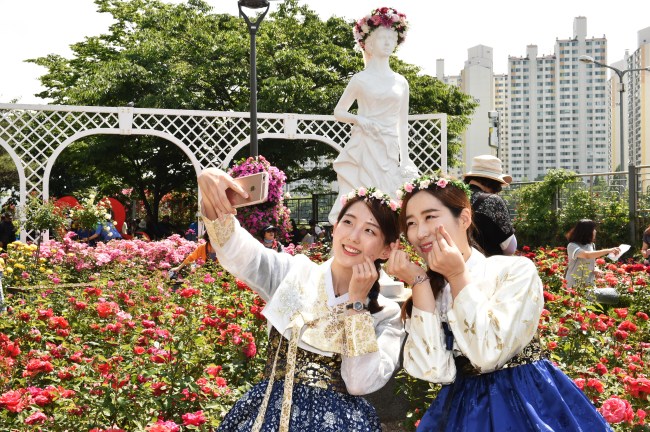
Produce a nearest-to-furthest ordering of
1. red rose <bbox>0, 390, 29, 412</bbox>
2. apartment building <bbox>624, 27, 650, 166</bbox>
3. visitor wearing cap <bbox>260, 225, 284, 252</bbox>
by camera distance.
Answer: red rose <bbox>0, 390, 29, 412</bbox> < visitor wearing cap <bbox>260, 225, 284, 252</bbox> < apartment building <bbox>624, 27, 650, 166</bbox>

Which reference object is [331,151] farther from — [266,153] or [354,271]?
[354,271]

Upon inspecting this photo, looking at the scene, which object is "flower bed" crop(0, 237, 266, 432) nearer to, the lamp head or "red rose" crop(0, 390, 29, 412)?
"red rose" crop(0, 390, 29, 412)

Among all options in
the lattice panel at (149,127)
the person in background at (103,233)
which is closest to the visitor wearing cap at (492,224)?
the person in background at (103,233)

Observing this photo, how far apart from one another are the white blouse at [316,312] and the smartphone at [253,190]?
7cm

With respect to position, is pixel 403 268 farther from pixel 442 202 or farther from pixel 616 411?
pixel 616 411

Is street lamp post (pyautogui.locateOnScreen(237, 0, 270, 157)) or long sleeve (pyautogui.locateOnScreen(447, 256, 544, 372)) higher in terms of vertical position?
street lamp post (pyautogui.locateOnScreen(237, 0, 270, 157))

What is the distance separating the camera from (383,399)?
11.4ft

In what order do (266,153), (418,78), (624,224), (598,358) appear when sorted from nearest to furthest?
(598,358) → (624,224) → (266,153) → (418,78)

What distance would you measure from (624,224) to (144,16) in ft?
48.6

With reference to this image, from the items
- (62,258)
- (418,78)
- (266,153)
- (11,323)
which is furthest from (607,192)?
(11,323)

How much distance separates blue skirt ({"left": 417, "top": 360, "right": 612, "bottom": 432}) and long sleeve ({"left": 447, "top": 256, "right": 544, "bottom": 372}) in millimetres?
72

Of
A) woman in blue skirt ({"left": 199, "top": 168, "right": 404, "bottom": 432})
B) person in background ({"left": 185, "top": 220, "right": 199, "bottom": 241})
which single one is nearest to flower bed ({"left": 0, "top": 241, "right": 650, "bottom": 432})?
woman in blue skirt ({"left": 199, "top": 168, "right": 404, "bottom": 432})

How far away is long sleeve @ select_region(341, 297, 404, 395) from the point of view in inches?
66.7

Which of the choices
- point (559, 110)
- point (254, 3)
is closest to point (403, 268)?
point (254, 3)
